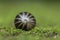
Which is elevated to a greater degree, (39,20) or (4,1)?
(4,1)

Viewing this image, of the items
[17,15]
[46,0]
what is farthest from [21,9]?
[46,0]

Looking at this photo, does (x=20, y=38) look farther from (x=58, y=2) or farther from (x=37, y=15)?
(x=58, y=2)

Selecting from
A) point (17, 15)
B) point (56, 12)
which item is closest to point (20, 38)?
point (17, 15)

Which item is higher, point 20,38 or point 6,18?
point 6,18

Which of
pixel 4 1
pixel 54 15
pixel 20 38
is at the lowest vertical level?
pixel 20 38

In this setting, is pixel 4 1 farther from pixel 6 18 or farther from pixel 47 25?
pixel 47 25

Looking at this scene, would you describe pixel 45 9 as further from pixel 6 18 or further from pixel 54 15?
pixel 6 18
